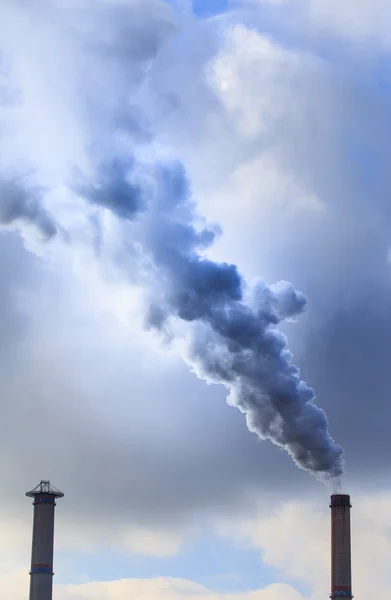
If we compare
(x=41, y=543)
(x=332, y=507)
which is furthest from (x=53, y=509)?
(x=332, y=507)

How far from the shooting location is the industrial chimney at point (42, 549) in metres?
156

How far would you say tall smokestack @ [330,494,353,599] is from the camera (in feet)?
444

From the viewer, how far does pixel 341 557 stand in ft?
444

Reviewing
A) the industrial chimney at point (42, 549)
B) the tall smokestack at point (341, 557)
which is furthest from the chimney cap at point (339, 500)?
the industrial chimney at point (42, 549)

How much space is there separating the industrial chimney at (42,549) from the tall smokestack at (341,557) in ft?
119

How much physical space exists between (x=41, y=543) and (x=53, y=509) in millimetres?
5635

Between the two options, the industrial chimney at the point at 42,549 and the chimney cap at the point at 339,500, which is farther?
the industrial chimney at the point at 42,549

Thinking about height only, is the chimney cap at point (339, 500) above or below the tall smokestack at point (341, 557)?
above

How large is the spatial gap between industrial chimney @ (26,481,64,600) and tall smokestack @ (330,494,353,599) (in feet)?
119

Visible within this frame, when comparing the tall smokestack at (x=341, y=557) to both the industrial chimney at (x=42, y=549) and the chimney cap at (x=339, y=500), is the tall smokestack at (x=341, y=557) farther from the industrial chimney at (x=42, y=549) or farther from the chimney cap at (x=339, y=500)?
the industrial chimney at (x=42, y=549)

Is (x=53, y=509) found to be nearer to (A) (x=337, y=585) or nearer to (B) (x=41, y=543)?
(B) (x=41, y=543)

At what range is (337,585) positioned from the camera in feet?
444

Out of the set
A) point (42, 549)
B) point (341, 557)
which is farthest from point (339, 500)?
point (42, 549)

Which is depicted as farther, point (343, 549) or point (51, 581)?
point (51, 581)
